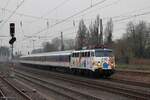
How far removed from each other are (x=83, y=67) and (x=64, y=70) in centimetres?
1330

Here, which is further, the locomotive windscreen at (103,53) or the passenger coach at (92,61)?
the locomotive windscreen at (103,53)

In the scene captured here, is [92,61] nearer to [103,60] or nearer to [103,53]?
[103,60]

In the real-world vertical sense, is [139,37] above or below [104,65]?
above

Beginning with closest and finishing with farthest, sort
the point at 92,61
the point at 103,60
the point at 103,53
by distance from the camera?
the point at 103,60 < the point at 92,61 < the point at 103,53

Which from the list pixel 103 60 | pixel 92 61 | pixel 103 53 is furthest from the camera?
pixel 103 53

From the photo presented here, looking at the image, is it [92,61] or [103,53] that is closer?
[92,61]

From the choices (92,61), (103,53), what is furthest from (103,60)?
(92,61)

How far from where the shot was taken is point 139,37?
87.5 m

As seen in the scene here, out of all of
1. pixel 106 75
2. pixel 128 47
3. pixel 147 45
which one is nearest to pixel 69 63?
pixel 106 75

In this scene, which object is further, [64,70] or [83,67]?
[64,70]

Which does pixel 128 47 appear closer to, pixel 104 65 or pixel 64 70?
pixel 64 70

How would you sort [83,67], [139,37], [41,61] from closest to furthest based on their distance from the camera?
1. [83,67]
2. [41,61]
3. [139,37]

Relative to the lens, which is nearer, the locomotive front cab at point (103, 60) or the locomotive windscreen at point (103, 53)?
the locomotive front cab at point (103, 60)

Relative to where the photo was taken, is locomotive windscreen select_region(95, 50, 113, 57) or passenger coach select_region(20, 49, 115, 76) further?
locomotive windscreen select_region(95, 50, 113, 57)
